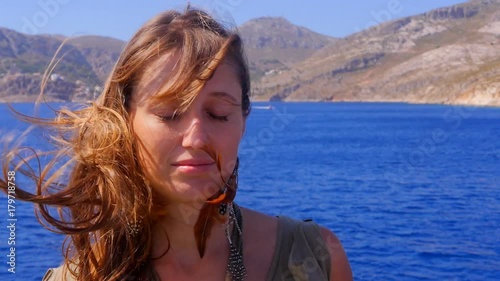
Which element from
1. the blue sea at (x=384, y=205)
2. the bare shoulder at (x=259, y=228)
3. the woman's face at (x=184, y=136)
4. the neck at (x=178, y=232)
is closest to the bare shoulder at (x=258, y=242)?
the bare shoulder at (x=259, y=228)

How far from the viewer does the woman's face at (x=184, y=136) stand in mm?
1740

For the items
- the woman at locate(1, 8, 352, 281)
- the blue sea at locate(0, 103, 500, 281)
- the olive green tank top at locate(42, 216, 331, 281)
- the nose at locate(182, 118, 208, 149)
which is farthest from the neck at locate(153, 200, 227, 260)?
the blue sea at locate(0, 103, 500, 281)

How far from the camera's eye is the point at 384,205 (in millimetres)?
26453

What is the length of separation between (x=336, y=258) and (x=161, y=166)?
0.68 metres

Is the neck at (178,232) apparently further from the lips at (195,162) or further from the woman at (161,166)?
the lips at (195,162)

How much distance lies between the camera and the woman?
5.74 feet

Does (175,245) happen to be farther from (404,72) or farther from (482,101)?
(404,72)

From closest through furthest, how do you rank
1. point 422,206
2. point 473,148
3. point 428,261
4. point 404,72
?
point 428,261 < point 422,206 < point 473,148 < point 404,72

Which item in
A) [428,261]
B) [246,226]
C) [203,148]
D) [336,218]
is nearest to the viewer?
[203,148]

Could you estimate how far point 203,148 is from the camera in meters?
1.73

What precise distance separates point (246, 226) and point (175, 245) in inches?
10.1

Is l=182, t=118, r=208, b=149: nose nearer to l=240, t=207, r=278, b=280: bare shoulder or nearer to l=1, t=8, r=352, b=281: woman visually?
l=1, t=8, r=352, b=281: woman

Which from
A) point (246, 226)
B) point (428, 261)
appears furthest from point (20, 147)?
point (428, 261)

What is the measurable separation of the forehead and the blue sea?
48 centimetres
